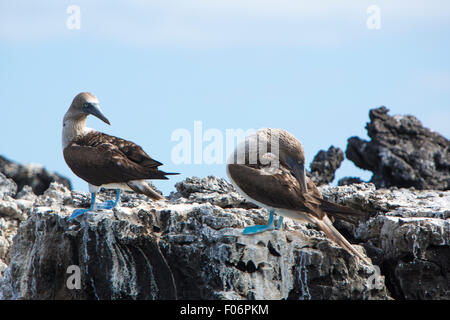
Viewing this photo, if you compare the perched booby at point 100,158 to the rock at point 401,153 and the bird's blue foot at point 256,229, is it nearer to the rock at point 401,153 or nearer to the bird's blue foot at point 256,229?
the bird's blue foot at point 256,229

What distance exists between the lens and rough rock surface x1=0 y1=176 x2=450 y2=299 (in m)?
10.2

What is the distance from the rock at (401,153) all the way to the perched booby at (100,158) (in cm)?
1331

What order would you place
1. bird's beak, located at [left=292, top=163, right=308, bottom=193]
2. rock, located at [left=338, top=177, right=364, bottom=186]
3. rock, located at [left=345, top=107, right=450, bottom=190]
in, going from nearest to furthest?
bird's beak, located at [left=292, top=163, right=308, bottom=193] < rock, located at [left=338, top=177, right=364, bottom=186] < rock, located at [left=345, top=107, right=450, bottom=190]

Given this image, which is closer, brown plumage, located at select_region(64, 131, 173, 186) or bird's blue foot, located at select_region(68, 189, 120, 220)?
bird's blue foot, located at select_region(68, 189, 120, 220)

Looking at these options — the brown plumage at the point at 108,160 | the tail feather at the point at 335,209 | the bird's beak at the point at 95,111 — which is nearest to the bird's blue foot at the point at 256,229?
the tail feather at the point at 335,209

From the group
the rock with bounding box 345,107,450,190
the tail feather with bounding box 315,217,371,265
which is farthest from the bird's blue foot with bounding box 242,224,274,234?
the rock with bounding box 345,107,450,190

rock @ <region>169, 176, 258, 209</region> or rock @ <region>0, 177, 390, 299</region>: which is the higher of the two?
rock @ <region>169, 176, 258, 209</region>

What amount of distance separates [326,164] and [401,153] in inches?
121

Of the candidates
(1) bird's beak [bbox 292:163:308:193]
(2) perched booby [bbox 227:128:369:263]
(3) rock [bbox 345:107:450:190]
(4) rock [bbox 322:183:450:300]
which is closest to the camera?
(2) perched booby [bbox 227:128:369:263]

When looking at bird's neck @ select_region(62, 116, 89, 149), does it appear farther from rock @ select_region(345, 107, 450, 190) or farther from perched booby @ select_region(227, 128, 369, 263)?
rock @ select_region(345, 107, 450, 190)

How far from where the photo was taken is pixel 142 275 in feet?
34.2

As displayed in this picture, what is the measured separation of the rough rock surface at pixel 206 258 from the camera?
401 inches

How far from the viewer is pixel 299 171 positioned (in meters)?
10.7

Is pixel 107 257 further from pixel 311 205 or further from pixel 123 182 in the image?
pixel 311 205
